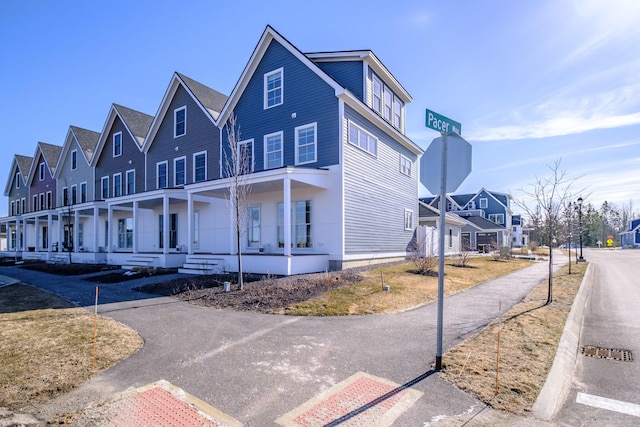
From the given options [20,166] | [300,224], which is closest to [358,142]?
[300,224]

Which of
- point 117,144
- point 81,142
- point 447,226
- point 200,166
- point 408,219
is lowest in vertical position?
point 447,226

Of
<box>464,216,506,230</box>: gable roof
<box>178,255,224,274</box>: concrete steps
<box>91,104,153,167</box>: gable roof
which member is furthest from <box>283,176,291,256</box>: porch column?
<box>464,216,506,230</box>: gable roof

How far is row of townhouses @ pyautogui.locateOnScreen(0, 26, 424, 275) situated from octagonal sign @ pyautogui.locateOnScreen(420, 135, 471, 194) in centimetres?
857

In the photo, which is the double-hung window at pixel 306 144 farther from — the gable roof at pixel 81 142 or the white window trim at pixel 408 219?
the gable roof at pixel 81 142

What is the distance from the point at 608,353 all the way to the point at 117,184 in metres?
28.7

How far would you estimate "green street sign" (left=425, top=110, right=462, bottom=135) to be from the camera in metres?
4.88

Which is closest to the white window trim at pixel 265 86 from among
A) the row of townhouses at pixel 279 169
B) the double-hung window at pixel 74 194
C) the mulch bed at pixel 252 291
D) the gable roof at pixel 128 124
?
the row of townhouses at pixel 279 169

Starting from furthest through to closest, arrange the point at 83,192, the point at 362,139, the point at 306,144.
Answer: the point at 83,192
the point at 362,139
the point at 306,144

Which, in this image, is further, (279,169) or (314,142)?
(314,142)

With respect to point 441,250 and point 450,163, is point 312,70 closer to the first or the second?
point 450,163

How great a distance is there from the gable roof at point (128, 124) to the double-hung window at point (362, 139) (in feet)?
52.2

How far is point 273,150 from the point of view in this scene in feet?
57.1

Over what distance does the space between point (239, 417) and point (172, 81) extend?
73.8 ft

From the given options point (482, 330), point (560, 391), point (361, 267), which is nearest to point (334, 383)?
point (560, 391)
